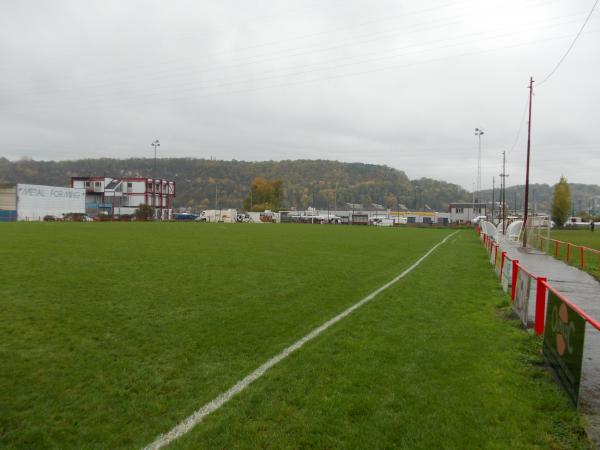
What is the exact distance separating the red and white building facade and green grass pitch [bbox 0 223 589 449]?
307ft

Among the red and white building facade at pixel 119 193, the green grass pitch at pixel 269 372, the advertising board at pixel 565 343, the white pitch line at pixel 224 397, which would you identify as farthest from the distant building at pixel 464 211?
the advertising board at pixel 565 343

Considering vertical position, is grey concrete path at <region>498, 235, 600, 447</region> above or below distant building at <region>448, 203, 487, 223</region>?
below

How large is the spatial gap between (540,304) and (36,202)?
85.3m

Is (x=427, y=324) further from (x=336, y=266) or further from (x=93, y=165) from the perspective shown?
(x=93, y=165)

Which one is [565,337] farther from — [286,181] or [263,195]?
[286,181]

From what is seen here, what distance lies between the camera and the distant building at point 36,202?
74812mm

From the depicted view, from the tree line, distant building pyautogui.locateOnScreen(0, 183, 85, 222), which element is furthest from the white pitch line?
the tree line

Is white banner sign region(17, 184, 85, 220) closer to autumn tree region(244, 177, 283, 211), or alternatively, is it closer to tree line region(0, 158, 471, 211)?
tree line region(0, 158, 471, 211)

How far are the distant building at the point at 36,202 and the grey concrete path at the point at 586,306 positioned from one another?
72798 millimetres

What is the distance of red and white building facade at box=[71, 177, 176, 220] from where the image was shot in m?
101

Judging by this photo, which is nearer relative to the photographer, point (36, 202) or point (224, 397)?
point (224, 397)

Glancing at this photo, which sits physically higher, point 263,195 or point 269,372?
point 263,195

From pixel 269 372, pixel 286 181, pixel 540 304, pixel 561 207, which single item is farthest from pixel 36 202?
pixel 286 181

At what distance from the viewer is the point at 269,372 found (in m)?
6.03
